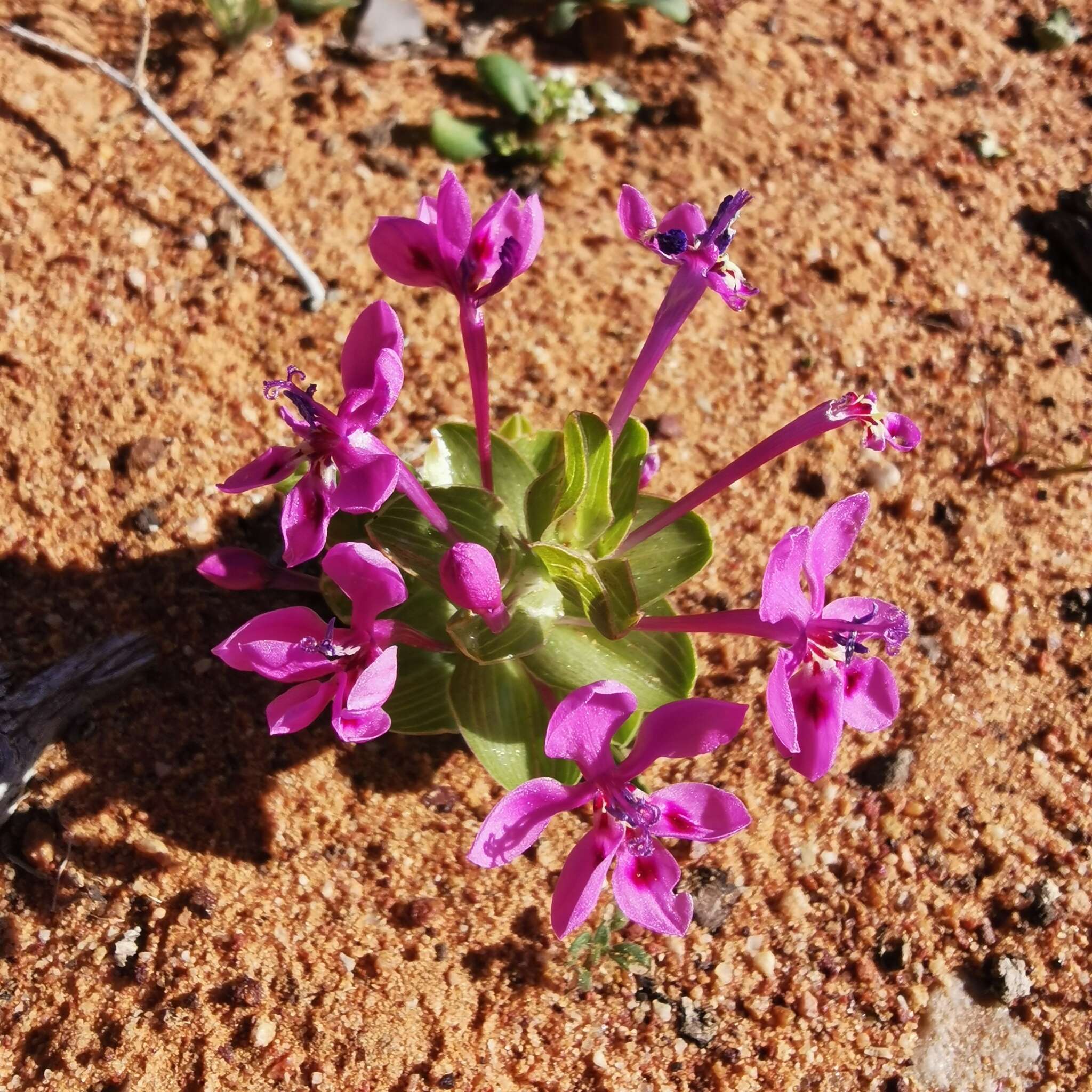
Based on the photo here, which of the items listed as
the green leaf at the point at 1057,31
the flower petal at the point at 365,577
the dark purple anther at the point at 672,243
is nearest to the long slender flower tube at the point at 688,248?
the dark purple anther at the point at 672,243

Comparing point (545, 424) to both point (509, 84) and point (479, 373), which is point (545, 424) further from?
point (509, 84)

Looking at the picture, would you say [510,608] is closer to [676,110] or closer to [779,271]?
[779,271]

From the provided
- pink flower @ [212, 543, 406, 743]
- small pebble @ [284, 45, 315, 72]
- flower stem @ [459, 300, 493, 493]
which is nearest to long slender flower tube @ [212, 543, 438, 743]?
pink flower @ [212, 543, 406, 743]

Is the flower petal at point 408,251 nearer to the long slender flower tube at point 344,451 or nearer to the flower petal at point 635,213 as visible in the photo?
the long slender flower tube at point 344,451

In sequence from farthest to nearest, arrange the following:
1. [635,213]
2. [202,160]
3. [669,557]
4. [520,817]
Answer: [202,160]
[669,557]
[635,213]
[520,817]

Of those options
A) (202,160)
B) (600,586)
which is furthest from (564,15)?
(600,586)
